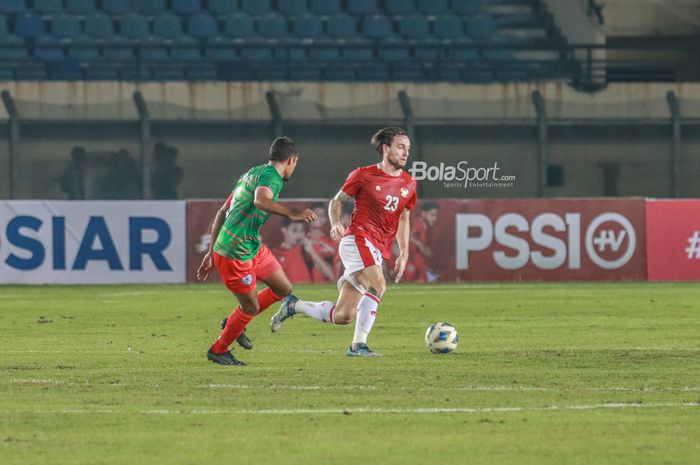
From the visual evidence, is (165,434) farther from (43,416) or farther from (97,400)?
(97,400)

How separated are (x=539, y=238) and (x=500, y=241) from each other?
674mm

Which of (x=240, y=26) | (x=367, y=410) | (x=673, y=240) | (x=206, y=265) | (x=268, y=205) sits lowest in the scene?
(x=367, y=410)

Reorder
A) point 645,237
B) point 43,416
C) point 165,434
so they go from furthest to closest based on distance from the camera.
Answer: point 645,237
point 43,416
point 165,434

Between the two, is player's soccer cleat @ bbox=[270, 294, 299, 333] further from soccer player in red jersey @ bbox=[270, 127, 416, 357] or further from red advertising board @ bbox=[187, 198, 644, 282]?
red advertising board @ bbox=[187, 198, 644, 282]

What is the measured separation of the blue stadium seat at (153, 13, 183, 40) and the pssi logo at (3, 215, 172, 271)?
884 cm

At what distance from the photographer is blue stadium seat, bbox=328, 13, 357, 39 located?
34219 mm

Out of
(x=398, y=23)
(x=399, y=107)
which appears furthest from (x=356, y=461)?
(x=398, y=23)

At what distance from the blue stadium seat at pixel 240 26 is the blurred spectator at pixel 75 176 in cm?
735

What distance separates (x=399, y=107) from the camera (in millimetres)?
28750

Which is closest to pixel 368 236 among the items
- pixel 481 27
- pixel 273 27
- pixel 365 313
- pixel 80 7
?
pixel 365 313

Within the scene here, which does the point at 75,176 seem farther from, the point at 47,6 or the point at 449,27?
the point at 449,27

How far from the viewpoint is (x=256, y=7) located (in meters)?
34.7

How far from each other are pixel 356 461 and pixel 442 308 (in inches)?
510

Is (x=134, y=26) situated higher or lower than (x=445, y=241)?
higher
